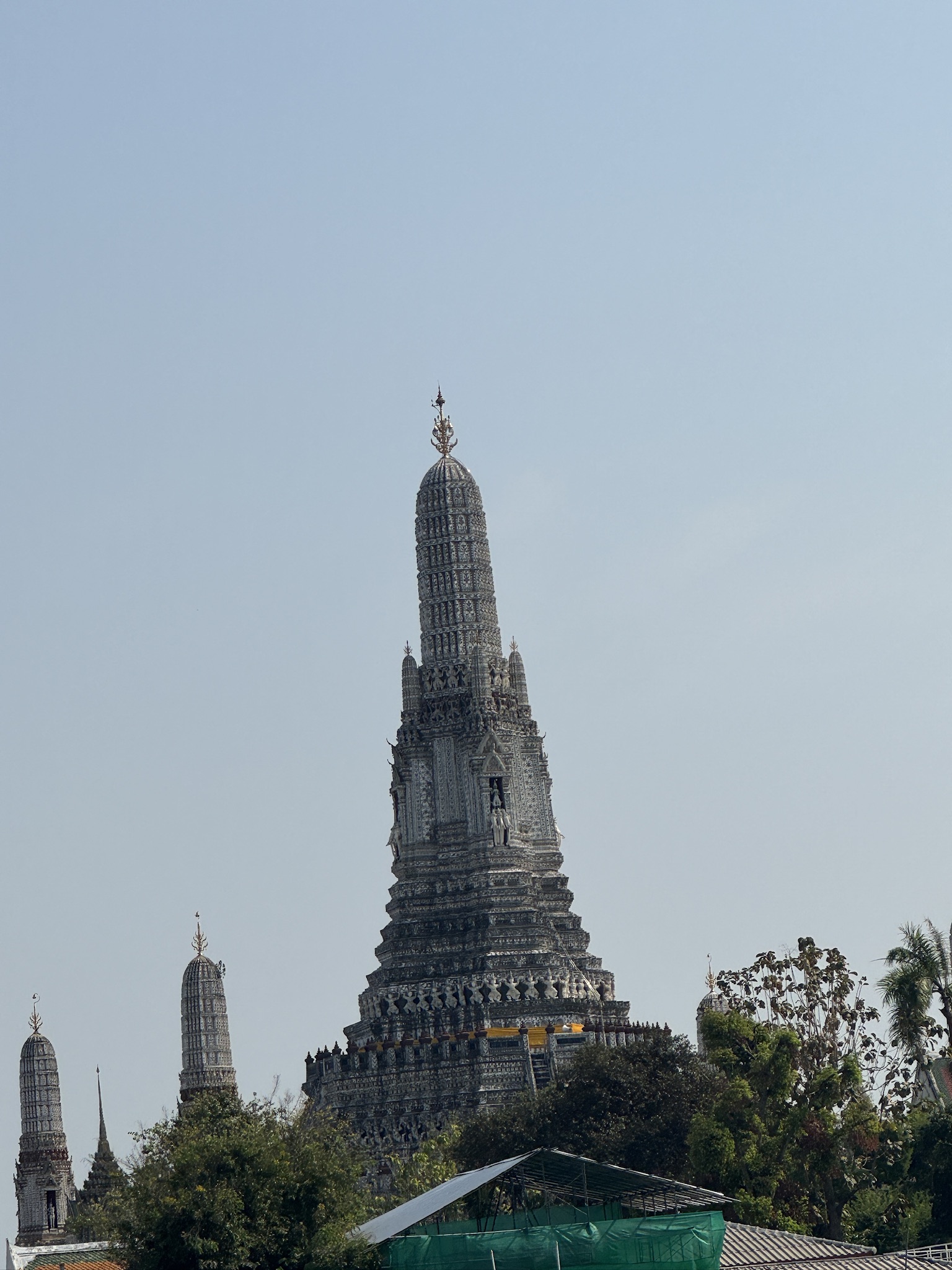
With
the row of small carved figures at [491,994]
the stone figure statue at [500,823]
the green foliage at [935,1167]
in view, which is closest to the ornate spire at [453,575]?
the stone figure statue at [500,823]

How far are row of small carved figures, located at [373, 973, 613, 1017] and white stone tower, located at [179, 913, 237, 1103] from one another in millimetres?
9791

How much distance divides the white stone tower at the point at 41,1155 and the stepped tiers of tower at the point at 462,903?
19232mm

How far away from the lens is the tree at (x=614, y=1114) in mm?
95250

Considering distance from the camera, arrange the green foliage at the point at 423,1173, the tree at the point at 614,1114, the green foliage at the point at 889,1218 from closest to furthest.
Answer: the green foliage at the point at 889,1218 → the green foliage at the point at 423,1173 → the tree at the point at 614,1114

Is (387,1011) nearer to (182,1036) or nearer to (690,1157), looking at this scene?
(182,1036)

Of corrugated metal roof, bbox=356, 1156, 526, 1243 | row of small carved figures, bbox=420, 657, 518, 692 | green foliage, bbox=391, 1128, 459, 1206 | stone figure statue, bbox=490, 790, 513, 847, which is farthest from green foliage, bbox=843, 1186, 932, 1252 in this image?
row of small carved figures, bbox=420, 657, 518, 692

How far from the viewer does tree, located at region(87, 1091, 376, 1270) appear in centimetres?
6384

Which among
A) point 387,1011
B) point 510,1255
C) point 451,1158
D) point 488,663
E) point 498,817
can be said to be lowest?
point 510,1255

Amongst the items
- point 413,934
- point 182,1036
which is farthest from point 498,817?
point 182,1036

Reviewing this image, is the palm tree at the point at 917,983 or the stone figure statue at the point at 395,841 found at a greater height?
the stone figure statue at the point at 395,841

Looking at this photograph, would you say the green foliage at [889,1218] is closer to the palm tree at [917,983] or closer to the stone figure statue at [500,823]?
the palm tree at [917,983]

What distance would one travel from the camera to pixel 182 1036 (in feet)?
413

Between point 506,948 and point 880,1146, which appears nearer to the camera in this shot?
point 880,1146

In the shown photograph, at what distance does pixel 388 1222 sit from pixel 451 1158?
33.7 m
